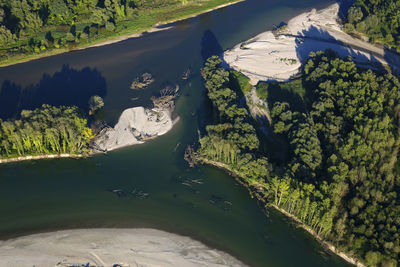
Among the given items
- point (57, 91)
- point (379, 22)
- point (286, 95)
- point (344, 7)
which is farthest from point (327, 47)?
point (57, 91)

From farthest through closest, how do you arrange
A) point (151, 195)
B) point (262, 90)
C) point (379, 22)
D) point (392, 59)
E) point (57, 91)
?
point (379, 22) < point (392, 59) < point (57, 91) < point (262, 90) < point (151, 195)

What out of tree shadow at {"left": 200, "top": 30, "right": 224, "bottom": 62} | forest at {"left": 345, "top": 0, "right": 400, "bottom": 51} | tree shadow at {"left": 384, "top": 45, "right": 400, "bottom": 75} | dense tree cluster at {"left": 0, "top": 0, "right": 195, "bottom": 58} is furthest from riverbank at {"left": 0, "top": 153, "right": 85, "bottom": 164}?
forest at {"left": 345, "top": 0, "right": 400, "bottom": 51}

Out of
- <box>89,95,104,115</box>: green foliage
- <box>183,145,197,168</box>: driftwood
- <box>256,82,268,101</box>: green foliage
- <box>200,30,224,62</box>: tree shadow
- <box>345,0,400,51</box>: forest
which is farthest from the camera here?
<box>200,30,224,62</box>: tree shadow

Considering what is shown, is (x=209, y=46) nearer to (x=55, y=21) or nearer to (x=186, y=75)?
(x=186, y=75)

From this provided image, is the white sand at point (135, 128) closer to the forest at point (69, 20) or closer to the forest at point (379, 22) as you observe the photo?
the forest at point (69, 20)

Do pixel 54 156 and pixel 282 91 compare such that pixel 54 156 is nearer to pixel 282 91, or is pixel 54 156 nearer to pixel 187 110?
pixel 187 110

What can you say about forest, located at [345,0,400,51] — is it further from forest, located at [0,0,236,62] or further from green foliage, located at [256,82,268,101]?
forest, located at [0,0,236,62]
